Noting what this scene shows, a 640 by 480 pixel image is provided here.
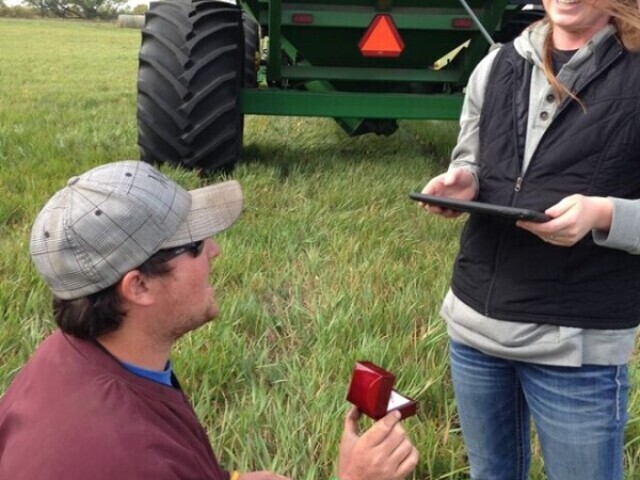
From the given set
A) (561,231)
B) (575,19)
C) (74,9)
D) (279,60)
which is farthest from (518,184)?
(74,9)

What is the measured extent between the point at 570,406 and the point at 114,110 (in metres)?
7.28

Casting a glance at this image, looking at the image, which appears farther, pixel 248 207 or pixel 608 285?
pixel 248 207

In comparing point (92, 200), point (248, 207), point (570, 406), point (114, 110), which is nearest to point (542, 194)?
point (570, 406)

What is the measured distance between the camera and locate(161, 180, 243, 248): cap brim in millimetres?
1274

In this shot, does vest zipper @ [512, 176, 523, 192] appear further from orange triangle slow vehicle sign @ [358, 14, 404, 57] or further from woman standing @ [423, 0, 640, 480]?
orange triangle slow vehicle sign @ [358, 14, 404, 57]

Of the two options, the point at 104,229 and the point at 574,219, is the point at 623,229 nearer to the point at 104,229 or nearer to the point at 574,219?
the point at 574,219

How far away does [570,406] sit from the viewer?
1419mm

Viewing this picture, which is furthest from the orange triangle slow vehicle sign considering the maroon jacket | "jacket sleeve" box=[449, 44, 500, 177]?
the maroon jacket

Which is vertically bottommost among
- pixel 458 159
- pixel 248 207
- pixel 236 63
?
pixel 248 207

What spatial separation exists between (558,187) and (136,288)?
762 mm

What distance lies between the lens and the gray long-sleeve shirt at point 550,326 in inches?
51.4

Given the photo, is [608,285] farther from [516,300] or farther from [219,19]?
[219,19]

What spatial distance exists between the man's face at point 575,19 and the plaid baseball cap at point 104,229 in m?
0.75

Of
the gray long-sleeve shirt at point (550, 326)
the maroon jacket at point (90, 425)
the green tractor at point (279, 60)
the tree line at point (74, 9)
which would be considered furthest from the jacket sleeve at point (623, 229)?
the tree line at point (74, 9)
